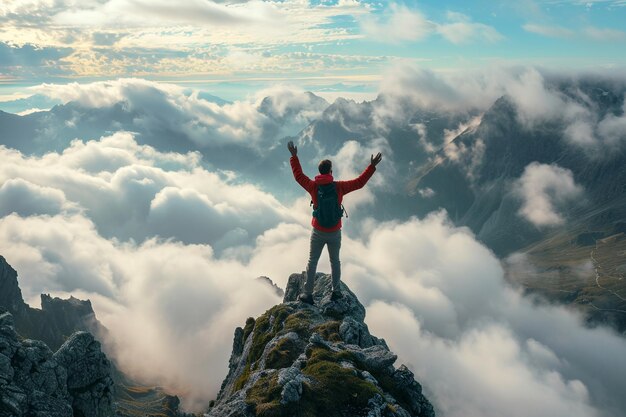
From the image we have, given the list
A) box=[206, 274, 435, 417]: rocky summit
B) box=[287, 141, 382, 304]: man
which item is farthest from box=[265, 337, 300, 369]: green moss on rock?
box=[287, 141, 382, 304]: man

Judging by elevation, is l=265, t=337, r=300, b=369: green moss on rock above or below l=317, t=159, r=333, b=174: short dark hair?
below

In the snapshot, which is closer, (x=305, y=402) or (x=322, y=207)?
(x=305, y=402)

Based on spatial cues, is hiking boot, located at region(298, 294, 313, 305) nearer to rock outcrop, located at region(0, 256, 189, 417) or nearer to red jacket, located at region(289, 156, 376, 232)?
red jacket, located at region(289, 156, 376, 232)

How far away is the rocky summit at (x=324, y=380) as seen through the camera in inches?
877

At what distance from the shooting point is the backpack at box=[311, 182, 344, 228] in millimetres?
29753

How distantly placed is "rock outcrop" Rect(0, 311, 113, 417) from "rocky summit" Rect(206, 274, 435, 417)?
1149 centimetres

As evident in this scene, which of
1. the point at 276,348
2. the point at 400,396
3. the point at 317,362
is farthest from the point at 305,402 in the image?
the point at 276,348

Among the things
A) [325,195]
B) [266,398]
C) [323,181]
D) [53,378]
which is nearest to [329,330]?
[325,195]

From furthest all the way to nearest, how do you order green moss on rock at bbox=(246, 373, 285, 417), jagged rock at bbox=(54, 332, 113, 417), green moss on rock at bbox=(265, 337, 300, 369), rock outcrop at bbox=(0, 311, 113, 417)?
jagged rock at bbox=(54, 332, 113, 417) → green moss on rock at bbox=(265, 337, 300, 369) → rock outcrop at bbox=(0, 311, 113, 417) → green moss on rock at bbox=(246, 373, 285, 417)

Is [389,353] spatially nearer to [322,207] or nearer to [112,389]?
[322,207]

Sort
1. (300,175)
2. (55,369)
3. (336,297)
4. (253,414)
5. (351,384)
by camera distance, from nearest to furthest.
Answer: (253,414) < (351,384) < (300,175) < (55,369) < (336,297)

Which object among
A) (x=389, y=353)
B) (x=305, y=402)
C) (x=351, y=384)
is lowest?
(x=305, y=402)

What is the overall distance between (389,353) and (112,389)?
80.9ft

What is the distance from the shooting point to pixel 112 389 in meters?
37.4
